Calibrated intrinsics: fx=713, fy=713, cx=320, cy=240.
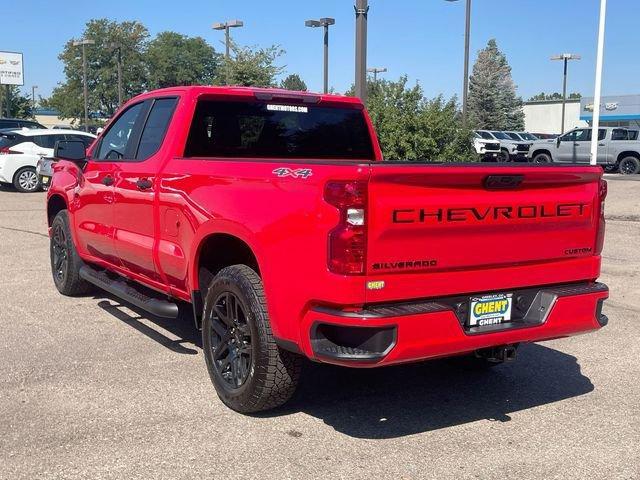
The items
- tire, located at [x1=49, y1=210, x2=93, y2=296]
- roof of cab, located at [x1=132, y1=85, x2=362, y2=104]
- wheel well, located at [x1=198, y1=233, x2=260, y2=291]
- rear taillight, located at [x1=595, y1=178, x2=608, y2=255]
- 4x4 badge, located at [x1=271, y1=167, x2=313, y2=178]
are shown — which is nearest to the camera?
4x4 badge, located at [x1=271, y1=167, x2=313, y2=178]

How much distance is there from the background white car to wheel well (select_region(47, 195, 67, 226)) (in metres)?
12.0

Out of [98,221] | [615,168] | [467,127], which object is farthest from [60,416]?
[615,168]

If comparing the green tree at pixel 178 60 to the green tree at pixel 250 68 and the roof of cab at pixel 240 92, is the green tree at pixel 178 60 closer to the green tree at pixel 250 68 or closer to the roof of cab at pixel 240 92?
the green tree at pixel 250 68

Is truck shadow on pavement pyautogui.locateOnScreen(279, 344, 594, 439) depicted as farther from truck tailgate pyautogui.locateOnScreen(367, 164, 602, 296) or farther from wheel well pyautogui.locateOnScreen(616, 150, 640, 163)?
wheel well pyautogui.locateOnScreen(616, 150, 640, 163)

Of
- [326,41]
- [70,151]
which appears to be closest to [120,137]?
[70,151]

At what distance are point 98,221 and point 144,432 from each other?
101 inches

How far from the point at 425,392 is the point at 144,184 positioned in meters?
2.45

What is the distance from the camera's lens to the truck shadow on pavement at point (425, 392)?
4.23m

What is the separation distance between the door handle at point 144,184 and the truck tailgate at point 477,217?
2.22 m

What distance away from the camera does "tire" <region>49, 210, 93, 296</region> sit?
6863mm

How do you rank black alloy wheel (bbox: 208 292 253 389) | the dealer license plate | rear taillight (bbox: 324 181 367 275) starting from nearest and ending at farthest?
rear taillight (bbox: 324 181 367 275) < the dealer license plate < black alloy wheel (bbox: 208 292 253 389)

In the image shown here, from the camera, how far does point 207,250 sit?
4590mm

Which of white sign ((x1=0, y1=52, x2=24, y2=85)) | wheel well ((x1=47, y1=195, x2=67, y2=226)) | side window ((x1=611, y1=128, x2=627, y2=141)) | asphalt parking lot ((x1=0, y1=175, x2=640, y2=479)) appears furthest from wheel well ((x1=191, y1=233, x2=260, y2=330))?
white sign ((x1=0, y1=52, x2=24, y2=85))

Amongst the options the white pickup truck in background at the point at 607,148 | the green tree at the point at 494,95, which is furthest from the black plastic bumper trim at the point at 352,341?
the green tree at the point at 494,95
